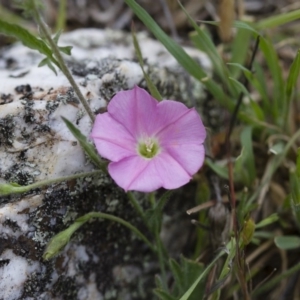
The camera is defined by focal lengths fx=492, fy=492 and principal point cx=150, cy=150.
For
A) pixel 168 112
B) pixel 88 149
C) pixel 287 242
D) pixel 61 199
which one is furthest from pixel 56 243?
pixel 287 242

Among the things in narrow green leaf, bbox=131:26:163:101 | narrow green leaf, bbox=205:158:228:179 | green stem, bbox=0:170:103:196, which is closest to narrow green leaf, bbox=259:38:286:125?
narrow green leaf, bbox=205:158:228:179

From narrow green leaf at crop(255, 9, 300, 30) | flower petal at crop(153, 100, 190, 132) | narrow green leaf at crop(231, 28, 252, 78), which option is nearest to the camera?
flower petal at crop(153, 100, 190, 132)

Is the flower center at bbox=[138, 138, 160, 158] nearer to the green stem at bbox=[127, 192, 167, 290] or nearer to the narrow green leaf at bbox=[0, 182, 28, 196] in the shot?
the green stem at bbox=[127, 192, 167, 290]

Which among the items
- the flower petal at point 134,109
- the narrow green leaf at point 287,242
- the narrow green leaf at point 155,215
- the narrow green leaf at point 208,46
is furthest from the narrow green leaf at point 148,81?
the narrow green leaf at point 287,242

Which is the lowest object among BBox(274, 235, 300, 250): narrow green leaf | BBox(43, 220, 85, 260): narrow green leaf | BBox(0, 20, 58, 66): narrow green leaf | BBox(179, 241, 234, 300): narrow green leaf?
BBox(274, 235, 300, 250): narrow green leaf

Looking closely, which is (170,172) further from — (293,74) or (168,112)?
(293,74)

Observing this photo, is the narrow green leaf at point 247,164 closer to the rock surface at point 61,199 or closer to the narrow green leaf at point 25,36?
the rock surface at point 61,199
